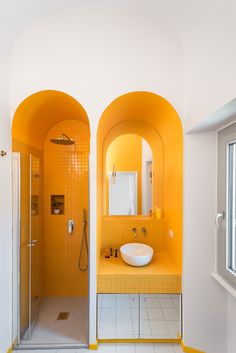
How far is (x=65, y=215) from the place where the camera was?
2975 millimetres

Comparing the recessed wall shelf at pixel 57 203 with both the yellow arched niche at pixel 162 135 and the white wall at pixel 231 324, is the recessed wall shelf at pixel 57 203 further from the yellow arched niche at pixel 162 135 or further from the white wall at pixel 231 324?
the white wall at pixel 231 324

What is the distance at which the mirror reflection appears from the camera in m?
3.17

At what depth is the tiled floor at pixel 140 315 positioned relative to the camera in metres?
2.09

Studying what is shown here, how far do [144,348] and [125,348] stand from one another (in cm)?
19

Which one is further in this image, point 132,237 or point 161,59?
point 132,237

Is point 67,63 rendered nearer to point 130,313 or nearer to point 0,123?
point 0,123

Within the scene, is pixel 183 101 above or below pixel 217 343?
above

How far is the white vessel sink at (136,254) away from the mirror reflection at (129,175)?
27.0 inches

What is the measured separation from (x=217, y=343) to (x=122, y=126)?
2.66 meters

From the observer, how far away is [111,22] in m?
1.95

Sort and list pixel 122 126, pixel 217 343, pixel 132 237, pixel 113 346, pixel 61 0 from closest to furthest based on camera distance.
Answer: pixel 61 0
pixel 217 343
pixel 113 346
pixel 132 237
pixel 122 126

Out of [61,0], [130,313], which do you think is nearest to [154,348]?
[130,313]

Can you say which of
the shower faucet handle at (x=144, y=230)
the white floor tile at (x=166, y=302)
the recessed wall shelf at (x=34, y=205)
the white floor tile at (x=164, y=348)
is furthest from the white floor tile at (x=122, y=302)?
the recessed wall shelf at (x=34, y=205)

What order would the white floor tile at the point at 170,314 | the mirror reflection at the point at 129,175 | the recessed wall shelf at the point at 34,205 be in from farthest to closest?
1. the mirror reflection at the point at 129,175
2. the recessed wall shelf at the point at 34,205
3. the white floor tile at the point at 170,314
